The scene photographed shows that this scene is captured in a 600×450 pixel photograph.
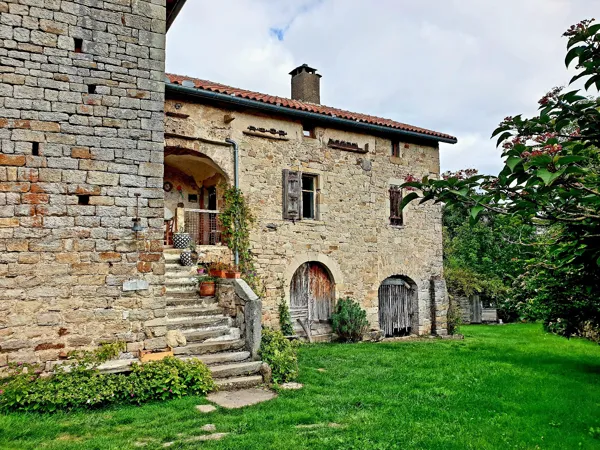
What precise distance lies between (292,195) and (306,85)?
15.0 ft

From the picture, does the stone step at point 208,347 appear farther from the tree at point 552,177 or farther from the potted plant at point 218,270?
the tree at point 552,177

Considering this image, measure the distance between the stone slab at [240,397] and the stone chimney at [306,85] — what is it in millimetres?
9492

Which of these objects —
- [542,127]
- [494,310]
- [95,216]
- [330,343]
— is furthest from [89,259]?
[494,310]

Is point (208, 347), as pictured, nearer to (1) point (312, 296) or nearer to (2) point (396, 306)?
(1) point (312, 296)

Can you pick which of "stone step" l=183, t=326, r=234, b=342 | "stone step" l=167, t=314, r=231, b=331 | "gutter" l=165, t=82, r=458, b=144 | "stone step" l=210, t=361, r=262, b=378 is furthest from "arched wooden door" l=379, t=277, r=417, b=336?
"stone step" l=210, t=361, r=262, b=378

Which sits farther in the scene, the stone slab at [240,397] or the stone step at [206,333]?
the stone step at [206,333]

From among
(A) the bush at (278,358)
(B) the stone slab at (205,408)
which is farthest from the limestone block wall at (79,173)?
(A) the bush at (278,358)

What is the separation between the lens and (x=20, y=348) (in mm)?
5645

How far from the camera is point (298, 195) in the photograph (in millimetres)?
10750

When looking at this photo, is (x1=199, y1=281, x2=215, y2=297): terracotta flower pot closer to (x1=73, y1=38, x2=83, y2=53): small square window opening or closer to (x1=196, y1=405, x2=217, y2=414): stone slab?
(x1=196, y1=405, x2=217, y2=414): stone slab

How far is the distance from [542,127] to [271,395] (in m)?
4.78

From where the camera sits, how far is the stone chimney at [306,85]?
44.6 ft

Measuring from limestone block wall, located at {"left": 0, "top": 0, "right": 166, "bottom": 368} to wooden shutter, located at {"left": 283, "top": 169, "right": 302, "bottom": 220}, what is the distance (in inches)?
171

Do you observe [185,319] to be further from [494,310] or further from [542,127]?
[494,310]
